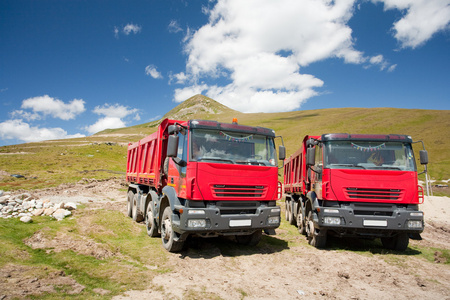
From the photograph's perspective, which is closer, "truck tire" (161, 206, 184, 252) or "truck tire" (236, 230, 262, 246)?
"truck tire" (161, 206, 184, 252)

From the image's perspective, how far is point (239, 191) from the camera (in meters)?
6.56

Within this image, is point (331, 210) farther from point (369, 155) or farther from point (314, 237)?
point (369, 155)

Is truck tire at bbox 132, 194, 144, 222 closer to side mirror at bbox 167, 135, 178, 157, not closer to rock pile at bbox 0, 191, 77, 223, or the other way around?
rock pile at bbox 0, 191, 77, 223

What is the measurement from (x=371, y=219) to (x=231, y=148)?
12.5ft

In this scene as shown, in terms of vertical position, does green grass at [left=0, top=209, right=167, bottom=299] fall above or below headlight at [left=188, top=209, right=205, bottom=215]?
below

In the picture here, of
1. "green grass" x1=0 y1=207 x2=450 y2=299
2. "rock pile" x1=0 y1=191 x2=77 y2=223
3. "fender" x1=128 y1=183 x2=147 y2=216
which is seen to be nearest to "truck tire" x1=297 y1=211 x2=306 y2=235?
"green grass" x1=0 y1=207 x2=450 y2=299

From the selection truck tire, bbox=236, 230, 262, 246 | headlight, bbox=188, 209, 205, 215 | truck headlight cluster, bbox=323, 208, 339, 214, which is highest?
headlight, bbox=188, 209, 205, 215

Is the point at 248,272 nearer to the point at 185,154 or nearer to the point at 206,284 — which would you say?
the point at 206,284

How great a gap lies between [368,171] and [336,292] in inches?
134

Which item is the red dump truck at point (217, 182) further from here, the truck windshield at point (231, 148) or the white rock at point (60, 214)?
the white rock at point (60, 214)

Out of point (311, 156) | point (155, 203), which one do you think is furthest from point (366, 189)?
point (155, 203)

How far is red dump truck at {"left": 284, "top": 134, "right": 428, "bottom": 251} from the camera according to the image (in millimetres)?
7102

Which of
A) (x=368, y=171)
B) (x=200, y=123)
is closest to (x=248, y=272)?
(x=200, y=123)

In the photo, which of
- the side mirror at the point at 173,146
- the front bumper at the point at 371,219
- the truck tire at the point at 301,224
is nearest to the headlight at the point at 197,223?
the side mirror at the point at 173,146
